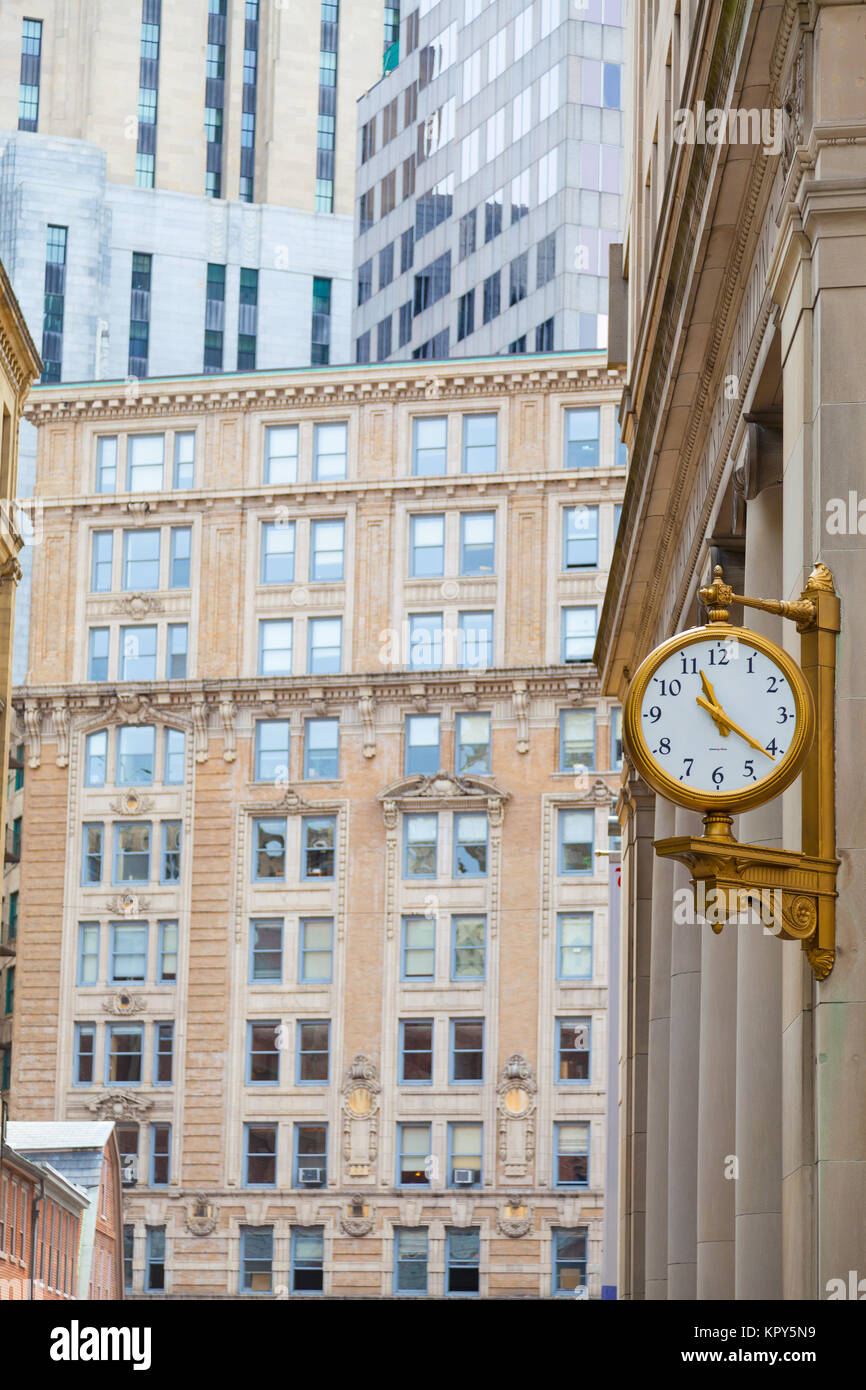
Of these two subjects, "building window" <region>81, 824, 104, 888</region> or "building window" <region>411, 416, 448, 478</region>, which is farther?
"building window" <region>411, 416, 448, 478</region>

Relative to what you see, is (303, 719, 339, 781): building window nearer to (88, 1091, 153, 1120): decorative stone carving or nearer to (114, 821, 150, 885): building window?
(114, 821, 150, 885): building window

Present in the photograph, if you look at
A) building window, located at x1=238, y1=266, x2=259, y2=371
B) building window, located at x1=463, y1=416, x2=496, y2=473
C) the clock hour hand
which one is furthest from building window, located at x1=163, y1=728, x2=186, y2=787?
the clock hour hand

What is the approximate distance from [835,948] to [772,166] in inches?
267

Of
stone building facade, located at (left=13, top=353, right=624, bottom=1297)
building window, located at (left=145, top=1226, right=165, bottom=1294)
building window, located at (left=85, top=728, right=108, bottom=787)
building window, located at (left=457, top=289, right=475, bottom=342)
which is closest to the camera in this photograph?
stone building facade, located at (left=13, top=353, right=624, bottom=1297)

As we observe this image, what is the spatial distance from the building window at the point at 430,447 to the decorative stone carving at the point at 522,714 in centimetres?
968

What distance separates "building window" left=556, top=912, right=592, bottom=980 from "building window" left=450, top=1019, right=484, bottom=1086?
12.1 ft

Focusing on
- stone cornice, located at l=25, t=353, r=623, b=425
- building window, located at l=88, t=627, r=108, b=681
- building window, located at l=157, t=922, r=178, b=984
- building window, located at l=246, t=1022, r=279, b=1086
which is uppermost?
stone cornice, located at l=25, t=353, r=623, b=425

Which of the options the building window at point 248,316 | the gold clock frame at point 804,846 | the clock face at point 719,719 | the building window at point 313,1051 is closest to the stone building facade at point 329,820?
the building window at point 313,1051

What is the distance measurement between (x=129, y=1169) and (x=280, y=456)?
28.9 m

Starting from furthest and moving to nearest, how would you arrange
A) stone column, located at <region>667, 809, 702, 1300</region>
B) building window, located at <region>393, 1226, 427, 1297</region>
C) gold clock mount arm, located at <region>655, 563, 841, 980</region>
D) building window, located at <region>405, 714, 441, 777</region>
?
building window, located at <region>405, 714, 441, 777</region> < building window, located at <region>393, 1226, 427, 1297</region> < stone column, located at <region>667, 809, 702, 1300</region> < gold clock mount arm, located at <region>655, 563, 841, 980</region>

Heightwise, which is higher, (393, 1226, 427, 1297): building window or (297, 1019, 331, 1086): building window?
(297, 1019, 331, 1086): building window

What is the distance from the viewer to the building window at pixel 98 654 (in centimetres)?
9294

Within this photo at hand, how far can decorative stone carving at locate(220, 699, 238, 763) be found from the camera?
91250 millimetres
